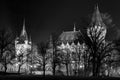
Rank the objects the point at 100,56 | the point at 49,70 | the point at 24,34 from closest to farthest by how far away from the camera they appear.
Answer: the point at 100,56
the point at 49,70
the point at 24,34

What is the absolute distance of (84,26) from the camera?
34281mm

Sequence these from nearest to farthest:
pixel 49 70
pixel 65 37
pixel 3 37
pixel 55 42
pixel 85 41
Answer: pixel 85 41 < pixel 3 37 < pixel 55 42 < pixel 49 70 < pixel 65 37

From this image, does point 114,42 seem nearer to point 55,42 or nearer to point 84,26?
point 84,26

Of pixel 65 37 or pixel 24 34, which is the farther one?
pixel 24 34

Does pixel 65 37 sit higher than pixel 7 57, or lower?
higher

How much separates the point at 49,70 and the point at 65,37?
39.6m

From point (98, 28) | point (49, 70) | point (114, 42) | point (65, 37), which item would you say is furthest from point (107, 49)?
point (65, 37)

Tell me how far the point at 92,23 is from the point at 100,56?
6503mm

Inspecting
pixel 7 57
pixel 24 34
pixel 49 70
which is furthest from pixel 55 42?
pixel 24 34

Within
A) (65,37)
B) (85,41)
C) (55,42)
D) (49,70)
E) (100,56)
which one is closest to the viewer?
(85,41)

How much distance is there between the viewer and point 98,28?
113 feet

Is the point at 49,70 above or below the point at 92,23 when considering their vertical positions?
below

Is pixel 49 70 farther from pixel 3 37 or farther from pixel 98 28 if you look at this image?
pixel 98 28

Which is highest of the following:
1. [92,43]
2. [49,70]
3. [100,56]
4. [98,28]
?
[98,28]
